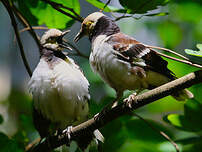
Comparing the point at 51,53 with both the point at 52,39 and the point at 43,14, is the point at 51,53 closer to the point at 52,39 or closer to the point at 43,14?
the point at 52,39

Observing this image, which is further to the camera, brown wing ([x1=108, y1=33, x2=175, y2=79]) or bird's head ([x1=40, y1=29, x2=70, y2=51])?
bird's head ([x1=40, y1=29, x2=70, y2=51])

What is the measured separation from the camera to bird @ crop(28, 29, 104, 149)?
9.55ft

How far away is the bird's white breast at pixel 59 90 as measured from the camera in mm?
2904

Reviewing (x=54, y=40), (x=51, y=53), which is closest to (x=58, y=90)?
(x=51, y=53)

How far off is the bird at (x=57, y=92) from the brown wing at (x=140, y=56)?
43 centimetres

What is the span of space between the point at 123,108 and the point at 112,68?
37cm

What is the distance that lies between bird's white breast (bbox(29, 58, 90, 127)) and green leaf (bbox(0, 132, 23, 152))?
43cm

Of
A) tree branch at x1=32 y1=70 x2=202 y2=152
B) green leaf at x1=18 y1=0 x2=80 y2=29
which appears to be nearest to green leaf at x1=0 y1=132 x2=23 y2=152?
tree branch at x1=32 y1=70 x2=202 y2=152

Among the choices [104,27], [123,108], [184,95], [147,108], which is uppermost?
[104,27]

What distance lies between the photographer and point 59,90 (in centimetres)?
290

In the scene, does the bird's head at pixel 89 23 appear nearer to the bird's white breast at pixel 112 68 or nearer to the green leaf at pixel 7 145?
the bird's white breast at pixel 112 68

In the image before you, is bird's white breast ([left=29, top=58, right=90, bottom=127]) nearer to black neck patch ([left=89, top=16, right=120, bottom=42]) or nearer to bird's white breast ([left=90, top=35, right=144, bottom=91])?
bird's white breast ([left=90, top=35, right=144, bottom=91])

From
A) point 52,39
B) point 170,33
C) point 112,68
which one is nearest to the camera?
point 112,68

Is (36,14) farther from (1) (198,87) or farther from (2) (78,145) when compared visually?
(1) (198,87)
